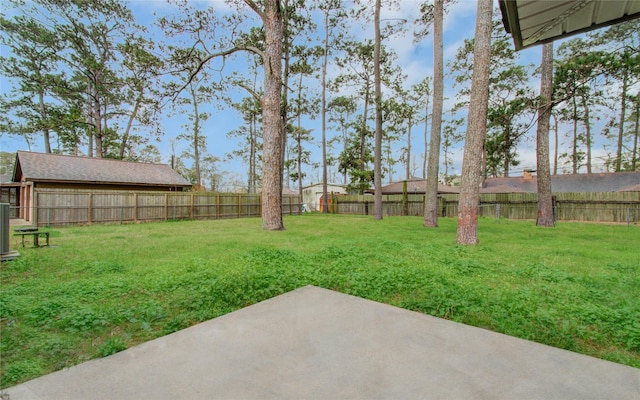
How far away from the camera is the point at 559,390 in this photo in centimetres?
141

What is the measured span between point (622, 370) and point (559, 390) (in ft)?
1.84

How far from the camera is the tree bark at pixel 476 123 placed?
609 centimetres

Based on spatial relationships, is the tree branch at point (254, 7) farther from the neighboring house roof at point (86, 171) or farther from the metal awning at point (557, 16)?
the neighboring house roof at point (86, 171)

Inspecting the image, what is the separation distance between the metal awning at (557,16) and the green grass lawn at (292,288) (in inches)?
94.3

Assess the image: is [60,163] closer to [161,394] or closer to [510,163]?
[161,394]

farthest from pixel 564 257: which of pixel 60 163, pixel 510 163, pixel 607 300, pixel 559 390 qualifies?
pixel 510 163

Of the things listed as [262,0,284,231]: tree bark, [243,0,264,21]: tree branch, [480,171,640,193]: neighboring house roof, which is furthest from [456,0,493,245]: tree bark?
[480,171,640,193]: neighboring house roof

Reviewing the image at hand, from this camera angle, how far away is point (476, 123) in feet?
20.1

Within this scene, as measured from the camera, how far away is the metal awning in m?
2.10

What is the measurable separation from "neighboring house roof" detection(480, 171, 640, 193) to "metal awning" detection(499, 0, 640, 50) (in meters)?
20.1

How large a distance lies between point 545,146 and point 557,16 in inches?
375

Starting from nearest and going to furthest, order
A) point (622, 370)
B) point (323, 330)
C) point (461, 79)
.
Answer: point (622, 370) → point (323, 330) → point (461, 79)

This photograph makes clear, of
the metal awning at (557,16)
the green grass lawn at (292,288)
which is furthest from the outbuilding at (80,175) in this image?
the metal awning at (557,16)

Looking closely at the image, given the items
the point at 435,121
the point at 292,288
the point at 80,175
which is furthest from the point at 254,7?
the point at 80,175
